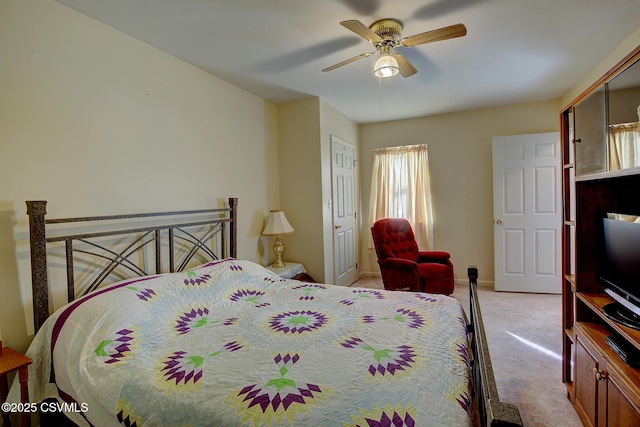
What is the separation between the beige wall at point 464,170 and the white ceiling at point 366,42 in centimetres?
71

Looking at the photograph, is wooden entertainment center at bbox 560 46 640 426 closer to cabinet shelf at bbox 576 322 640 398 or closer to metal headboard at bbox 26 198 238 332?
cabinet shelf at bbox 576 322 640 398

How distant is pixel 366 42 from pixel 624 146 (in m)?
1.78

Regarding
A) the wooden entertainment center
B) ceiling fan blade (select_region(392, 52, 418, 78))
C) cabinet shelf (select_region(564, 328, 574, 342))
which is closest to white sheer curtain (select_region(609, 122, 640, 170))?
the wooden entertainment center

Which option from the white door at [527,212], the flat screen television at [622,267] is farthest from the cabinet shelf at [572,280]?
the white door at [527,212]

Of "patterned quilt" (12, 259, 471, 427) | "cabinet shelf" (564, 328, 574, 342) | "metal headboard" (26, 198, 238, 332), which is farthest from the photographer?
"cabinet shelf" (564, 328, 574, 342)

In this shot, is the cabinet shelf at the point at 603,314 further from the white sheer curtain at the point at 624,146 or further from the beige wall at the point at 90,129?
the beige wall at the point at 90,129

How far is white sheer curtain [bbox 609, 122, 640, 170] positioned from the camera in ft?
4.66

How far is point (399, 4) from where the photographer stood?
1.99 meters

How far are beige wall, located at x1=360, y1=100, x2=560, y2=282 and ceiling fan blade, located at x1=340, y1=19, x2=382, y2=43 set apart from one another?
114 inches

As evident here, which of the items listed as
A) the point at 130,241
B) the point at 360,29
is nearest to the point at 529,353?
the point at 360,29

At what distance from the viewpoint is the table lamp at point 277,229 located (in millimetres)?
3457

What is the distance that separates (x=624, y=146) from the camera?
150 centimetres

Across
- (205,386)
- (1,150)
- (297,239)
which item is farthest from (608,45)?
(1,150)

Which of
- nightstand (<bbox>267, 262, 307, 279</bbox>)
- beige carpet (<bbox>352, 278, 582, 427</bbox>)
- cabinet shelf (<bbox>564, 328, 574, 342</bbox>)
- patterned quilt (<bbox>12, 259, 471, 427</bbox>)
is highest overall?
patterned quilt (<bbox>12, 259, 471, 427</bbox>)
